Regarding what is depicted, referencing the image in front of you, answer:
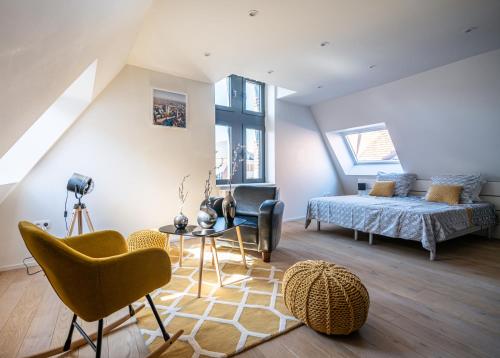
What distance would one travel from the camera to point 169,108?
12.3ft

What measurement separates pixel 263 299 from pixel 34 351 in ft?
5.00

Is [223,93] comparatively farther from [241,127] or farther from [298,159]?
[298,159]

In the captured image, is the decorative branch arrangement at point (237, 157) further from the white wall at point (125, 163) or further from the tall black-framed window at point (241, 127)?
the white wall at point (125, 163)

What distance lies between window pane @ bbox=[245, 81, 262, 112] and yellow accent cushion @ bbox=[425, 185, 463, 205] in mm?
3480

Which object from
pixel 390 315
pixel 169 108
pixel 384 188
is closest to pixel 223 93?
pixel 169 108

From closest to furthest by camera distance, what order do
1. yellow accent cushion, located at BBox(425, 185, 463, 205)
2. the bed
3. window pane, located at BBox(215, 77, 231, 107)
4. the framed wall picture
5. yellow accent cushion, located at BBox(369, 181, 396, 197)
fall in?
the bed, the framed wall picture, yellow accent cushion, located at BBox(425, 185, 463, 205), yellow accent cushion, located at BBox(369, 181, 396, 197), window pane, located at BBox(215, 77, 231, 107)

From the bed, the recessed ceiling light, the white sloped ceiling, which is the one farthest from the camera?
the bed

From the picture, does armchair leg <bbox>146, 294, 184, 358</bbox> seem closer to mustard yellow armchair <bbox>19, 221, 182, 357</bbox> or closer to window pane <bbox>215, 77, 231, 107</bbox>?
mustard yellow armchair <bbox>19, 221, 182, 357</bbox>

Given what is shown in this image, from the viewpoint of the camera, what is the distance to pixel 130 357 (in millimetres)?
1437

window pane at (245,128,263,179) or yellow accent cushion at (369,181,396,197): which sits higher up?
window pane at (245,128,263,179)

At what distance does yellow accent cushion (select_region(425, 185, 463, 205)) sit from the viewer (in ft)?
12.4

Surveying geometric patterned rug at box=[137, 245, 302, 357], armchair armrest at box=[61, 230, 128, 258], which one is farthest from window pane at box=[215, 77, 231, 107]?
armchair armrest at box=[61, 230, 128, 258]

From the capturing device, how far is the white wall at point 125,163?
9.38ft

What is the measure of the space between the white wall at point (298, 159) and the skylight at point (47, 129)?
3.41m
